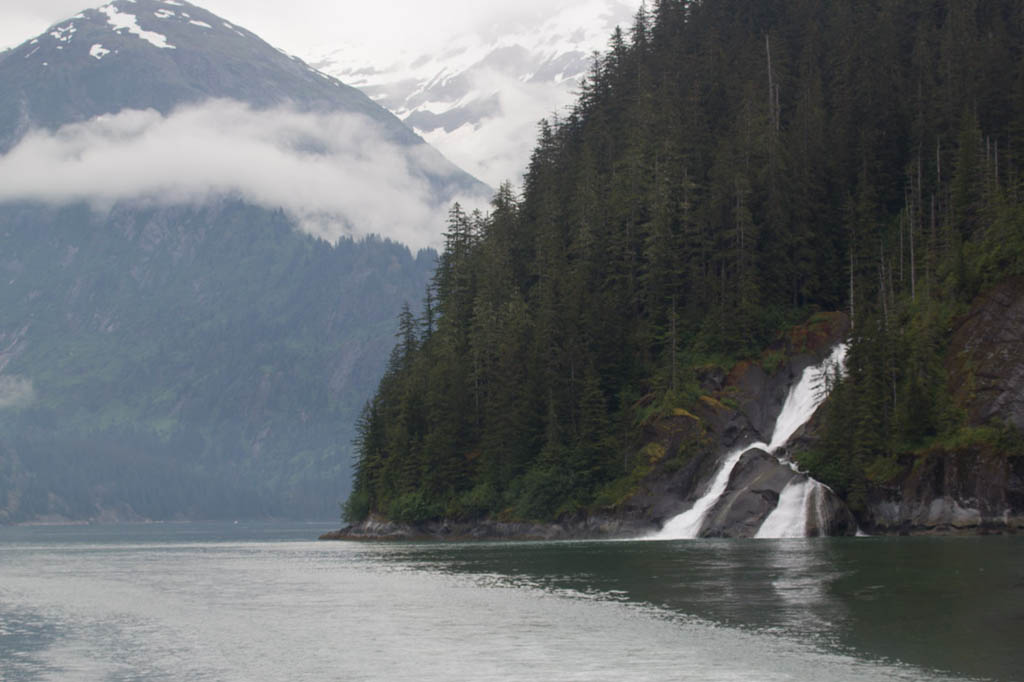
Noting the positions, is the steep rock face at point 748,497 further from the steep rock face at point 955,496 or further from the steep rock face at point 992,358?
the steep rock face at point 992,358

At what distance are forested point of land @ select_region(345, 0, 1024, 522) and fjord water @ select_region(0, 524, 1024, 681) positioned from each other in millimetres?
32188

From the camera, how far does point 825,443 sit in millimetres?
117875

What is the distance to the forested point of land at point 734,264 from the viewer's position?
4712 inches

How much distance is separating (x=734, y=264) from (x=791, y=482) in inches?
1472

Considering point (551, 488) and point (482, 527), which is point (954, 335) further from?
point (482, 527)

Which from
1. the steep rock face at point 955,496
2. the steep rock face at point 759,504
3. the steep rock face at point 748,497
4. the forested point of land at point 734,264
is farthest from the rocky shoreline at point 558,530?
the steep rock face at point 748,497

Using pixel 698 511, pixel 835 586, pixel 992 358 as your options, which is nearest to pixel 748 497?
pixel 698 511

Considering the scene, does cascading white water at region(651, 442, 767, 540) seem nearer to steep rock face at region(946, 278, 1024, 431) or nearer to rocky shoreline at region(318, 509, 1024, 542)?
rocky shoreline at region(318, 509, 1024, 542)

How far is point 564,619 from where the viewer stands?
5981 cm

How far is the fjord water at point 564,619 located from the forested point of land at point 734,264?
3219 centimetres

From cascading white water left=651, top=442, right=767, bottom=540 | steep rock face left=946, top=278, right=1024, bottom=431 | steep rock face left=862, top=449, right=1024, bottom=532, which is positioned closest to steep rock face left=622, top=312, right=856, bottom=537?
cascading white water left=651, top=442, right=767, bottom=540

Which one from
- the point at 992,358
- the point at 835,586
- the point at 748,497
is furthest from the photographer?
the point at 748,497

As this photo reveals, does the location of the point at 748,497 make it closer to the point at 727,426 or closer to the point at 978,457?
the point at 727,426

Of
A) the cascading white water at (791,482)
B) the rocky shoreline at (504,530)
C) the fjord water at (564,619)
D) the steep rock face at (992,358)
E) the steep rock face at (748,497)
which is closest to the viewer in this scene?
the fjord water at (564,619)
